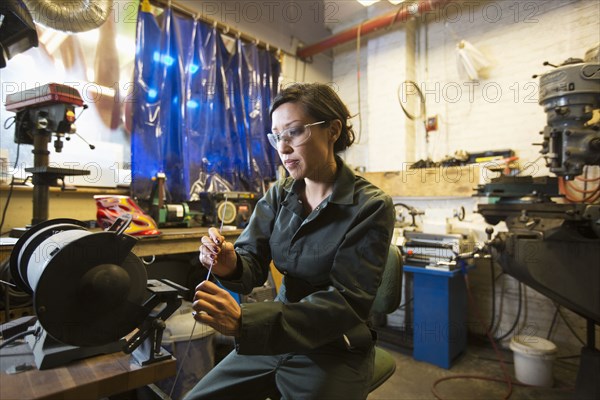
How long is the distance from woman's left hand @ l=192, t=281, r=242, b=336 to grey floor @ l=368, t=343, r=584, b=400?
5.56 ft

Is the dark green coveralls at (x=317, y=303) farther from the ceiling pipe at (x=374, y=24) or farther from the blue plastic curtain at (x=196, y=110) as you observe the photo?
the ceiling pipe at (x=374, y=24)

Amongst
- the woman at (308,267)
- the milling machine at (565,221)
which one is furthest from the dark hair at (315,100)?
the milling machine at (565,221)

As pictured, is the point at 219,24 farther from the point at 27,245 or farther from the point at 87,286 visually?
the point at 87,286

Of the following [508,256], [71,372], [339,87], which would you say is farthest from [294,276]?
[339,87]

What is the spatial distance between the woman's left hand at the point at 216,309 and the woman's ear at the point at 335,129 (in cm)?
66

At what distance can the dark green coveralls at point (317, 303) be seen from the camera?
0.82 m

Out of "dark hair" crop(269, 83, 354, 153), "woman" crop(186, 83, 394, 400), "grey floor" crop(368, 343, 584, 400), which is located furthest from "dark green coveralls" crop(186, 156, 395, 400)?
"grey floor" crop(368, 343, 584, 400)

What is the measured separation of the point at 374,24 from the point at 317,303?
3169 mm

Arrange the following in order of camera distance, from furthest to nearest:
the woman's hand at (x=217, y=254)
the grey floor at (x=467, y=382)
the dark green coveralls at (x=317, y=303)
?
the grey floor at (x=467, y=382)
the woman's hand at (x=217, y=254)
the dark green coveralls at (x=317, y=303)

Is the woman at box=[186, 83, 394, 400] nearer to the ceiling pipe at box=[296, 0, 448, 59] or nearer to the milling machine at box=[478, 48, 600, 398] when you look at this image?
the milling machine at box=[478, 48, 600, 398]

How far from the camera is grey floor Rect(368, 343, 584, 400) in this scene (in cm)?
206

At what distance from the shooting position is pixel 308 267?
1.05 metres

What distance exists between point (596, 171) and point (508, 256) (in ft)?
4.24

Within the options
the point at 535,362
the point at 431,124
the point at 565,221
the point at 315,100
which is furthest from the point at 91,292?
the point at 431,124
